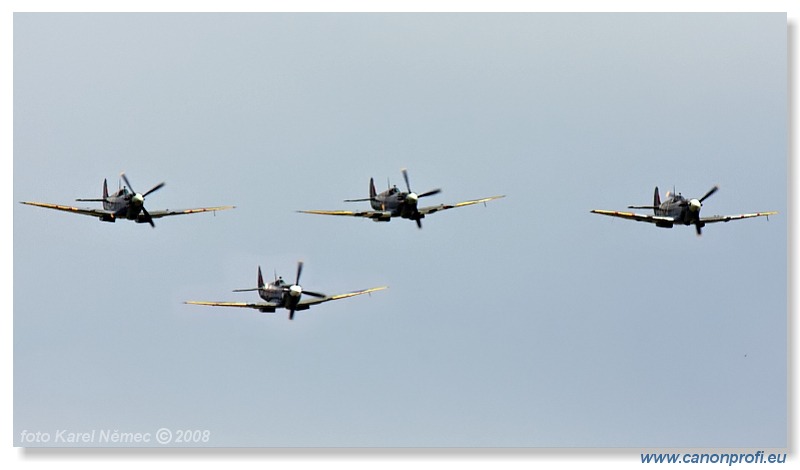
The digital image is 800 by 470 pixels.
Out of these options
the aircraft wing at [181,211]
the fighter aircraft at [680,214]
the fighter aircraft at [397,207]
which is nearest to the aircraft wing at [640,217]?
the fighter aircraft at [680,214]

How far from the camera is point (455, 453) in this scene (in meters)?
98.6

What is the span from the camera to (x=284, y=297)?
104 metres

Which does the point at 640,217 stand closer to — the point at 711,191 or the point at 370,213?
the point at 711,191

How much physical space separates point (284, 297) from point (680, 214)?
22635 millimetres

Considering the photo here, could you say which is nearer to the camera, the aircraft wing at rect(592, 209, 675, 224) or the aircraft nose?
the aircraft nose

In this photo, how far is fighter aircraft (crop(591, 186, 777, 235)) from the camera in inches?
4176

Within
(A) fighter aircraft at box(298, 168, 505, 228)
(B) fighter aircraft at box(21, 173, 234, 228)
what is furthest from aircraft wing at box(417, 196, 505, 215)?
(B) fighter aircraft at box(21, 173, 234, 228)

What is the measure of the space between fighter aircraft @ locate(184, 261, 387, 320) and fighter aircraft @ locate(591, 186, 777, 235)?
48.4 ft

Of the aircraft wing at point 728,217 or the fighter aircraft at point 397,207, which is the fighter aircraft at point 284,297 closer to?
the fighter aircraft at point 397,207

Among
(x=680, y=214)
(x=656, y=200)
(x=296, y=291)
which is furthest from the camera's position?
(x=656, y=200)

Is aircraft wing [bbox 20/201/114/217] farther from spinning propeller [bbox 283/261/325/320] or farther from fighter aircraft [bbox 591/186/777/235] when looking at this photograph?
fighter aircraft [bbox 591/186/777/235]

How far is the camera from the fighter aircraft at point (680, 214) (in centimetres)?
10606

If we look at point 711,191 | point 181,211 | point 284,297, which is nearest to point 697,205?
point 711,191

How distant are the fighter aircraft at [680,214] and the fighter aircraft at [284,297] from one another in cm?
1476
